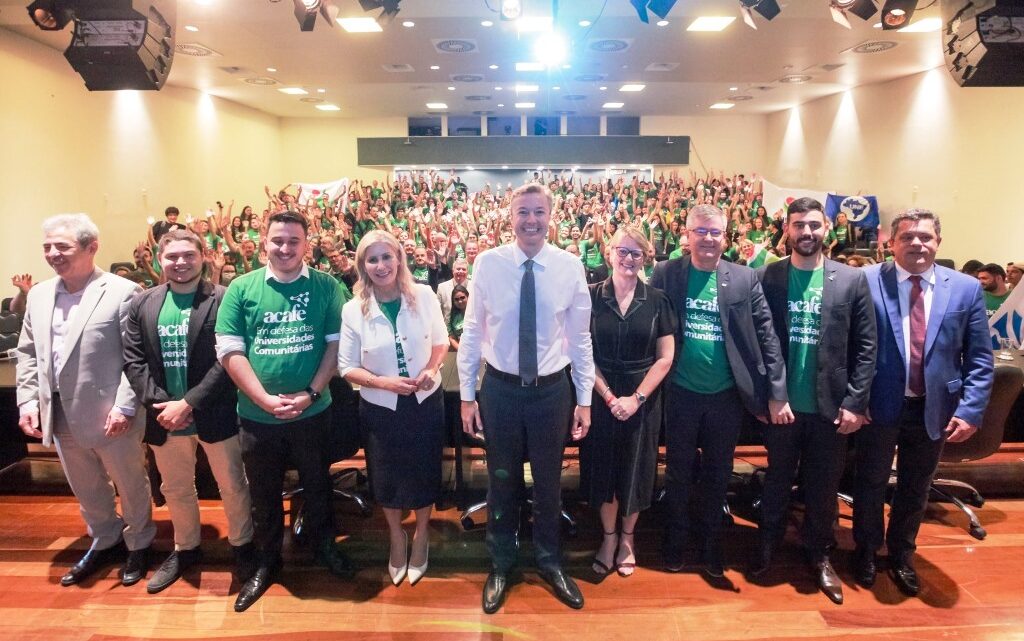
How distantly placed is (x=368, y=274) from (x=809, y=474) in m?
1.90

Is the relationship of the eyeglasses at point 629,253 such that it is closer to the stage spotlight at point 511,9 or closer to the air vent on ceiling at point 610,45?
the stage spotlight at point 511,9

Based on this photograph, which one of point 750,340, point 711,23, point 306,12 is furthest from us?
point 711,23

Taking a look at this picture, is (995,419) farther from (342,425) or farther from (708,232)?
(342,425)

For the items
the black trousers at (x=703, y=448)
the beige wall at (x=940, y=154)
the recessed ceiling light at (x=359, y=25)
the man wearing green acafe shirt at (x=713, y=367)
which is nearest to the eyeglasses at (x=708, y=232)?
the man wearing green acafe shirt at (x=713, y=367)

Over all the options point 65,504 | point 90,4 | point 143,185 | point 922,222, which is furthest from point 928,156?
point 143,185

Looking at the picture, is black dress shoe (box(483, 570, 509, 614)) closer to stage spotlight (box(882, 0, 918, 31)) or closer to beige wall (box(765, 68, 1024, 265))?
stage spotlight (box(882, 0, 918, 31))

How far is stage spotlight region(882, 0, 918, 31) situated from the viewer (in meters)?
3.92

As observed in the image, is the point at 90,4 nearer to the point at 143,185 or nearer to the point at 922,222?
the point at 922,222

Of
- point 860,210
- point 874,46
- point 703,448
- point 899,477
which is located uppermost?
point 874,46

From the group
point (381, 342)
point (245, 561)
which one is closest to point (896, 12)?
point (381, 342)

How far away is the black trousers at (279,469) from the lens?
2107 mm

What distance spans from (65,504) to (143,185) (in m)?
7.87

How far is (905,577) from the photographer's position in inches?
86.5

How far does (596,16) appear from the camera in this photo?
5785 mm
